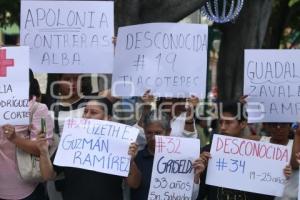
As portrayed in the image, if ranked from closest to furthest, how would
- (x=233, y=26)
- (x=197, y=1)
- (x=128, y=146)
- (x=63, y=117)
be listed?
(x=128, y=146), (x=63, y=117), (x=197, y=1), (x=233, y=26)

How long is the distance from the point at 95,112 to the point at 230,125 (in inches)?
38.0

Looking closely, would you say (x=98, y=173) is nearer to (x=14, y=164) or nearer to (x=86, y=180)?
(x=86, y=180)

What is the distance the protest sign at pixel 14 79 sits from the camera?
3.87 m

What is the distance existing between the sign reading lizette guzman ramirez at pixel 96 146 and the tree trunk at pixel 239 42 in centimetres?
529

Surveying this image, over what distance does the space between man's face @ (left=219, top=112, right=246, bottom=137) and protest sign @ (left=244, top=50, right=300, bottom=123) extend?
245 mm

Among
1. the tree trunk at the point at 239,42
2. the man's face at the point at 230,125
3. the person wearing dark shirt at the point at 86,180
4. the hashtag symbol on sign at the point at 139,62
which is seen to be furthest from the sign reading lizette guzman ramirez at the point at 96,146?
the tree trunk at the point at 239,42

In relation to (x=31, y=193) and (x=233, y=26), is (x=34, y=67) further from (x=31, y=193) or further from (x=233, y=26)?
(x=233, y=26)

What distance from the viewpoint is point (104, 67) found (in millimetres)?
4672

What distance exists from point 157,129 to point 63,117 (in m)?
0.84

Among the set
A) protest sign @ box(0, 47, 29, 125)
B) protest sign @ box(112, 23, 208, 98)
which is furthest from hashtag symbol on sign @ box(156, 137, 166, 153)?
protest sign @ box(0, 47, 29, 125)

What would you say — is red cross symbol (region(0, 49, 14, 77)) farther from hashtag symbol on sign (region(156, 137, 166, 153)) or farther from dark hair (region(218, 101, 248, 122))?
dark hair (region(218, 101, 248, 122))

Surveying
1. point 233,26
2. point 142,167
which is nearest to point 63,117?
point 142,167

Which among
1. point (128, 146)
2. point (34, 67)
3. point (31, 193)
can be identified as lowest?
point (31, 193)

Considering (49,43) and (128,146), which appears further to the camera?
(49,43)
